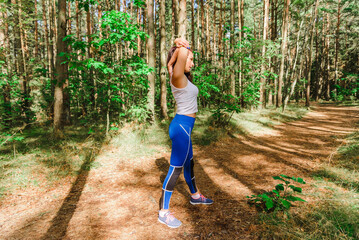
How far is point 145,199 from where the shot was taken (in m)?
3.32

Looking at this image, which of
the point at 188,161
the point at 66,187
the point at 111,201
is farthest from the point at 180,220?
the point at 66,187

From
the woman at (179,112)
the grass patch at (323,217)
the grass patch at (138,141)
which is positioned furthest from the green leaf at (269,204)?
the grass patch at (138,141)

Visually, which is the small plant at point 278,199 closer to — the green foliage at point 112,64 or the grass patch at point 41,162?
the grass patch at point 41,162

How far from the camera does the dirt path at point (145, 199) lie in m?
2.43

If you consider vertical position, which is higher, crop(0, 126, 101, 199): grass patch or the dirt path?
crop(0, 126, 101, 199): grass patch

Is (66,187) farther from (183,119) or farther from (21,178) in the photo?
(183,119)

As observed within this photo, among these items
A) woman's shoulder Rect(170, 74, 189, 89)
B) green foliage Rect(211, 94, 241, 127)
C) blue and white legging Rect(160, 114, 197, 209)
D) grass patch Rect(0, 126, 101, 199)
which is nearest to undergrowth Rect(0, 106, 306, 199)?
grass patch Rect(0, 126, 101, 199)

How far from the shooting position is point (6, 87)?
782 cm

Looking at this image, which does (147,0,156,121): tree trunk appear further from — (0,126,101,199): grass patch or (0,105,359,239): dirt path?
(0,105,359,239): dirt path

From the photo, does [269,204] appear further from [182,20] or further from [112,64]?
[182,20]

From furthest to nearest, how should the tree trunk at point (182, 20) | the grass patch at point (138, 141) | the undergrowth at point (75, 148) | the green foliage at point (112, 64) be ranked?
the tree trunk at point (182, 20)
the grass patch at point (138, 141)
the green foliage at point (112, 64)
the undergrowth at point (75, 148)

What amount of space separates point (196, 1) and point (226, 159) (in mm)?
18610

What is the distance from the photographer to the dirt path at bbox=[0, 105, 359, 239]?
243 cm

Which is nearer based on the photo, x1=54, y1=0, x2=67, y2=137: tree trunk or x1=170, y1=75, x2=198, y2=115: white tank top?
x1=170, y1=75, x2=198, y2=115: white tank top
